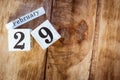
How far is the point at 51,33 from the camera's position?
3.84ft

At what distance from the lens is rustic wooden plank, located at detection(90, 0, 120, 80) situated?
1.19 m

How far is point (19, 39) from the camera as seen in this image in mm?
1139

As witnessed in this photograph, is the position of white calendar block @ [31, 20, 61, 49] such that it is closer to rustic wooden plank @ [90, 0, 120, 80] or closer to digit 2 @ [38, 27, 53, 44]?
digit 2 @ [38, 27, 53, 44]

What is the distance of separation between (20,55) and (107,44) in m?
0.44

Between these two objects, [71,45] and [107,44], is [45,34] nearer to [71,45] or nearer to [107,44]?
[71,45]

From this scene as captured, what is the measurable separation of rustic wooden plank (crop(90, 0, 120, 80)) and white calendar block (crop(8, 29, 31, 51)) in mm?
343

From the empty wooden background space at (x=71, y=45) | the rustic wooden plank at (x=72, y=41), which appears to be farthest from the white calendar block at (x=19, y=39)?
the rustic wooden plank at (x=72, y=41)

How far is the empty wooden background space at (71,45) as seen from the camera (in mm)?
1176

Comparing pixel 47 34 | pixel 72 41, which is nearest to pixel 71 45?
pixel 72 41

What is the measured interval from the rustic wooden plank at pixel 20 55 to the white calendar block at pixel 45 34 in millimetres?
25

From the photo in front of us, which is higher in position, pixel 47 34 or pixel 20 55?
A: pixel 47 34

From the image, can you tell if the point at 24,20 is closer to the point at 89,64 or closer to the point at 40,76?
the point at 40,76

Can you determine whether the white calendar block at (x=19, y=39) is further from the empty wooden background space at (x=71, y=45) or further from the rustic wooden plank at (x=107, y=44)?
the rustic wooden plank at (x=107, y=44)

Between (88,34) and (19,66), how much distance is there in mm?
381
